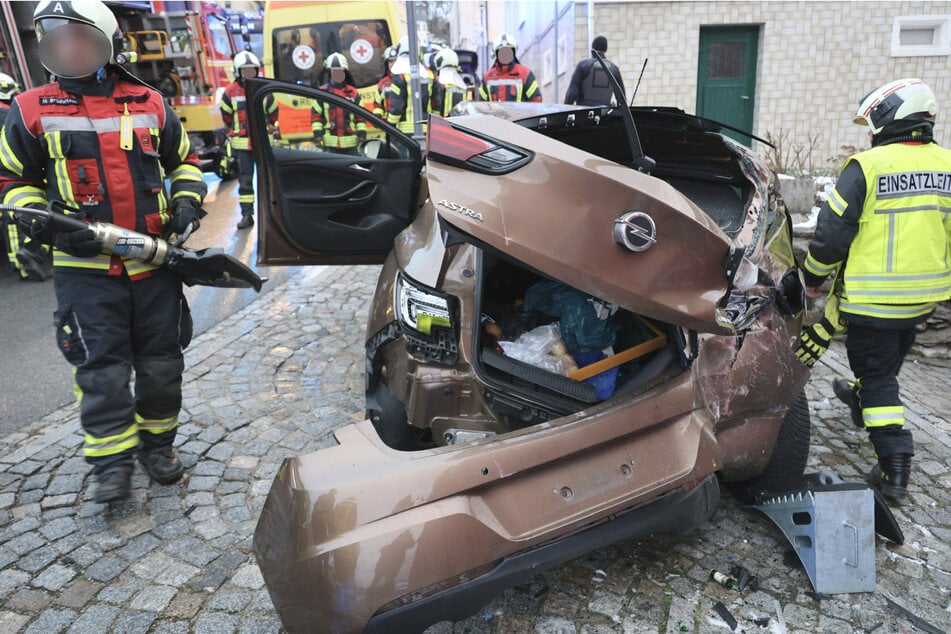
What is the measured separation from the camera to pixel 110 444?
2.84 m

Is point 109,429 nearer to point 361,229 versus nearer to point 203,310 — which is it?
point 361,229

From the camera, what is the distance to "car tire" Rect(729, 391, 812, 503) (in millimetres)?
2688

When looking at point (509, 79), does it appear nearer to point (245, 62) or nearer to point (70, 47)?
point (245, 62)

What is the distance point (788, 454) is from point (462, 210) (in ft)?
6.33

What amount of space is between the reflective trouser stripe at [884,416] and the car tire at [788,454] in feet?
1.56

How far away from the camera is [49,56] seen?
8.59 ft

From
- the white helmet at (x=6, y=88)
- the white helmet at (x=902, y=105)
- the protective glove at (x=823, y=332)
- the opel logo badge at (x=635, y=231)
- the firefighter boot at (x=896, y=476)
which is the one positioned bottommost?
the firefighter boot at (x=896, y=476)

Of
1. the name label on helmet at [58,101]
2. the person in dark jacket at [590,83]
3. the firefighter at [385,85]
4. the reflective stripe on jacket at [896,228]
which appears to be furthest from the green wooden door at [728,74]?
the name label on helmet at [58,101]

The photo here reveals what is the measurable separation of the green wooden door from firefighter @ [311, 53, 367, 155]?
230 inches

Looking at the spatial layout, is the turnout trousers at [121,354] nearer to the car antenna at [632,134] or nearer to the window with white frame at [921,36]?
the car antenna at [632,134]

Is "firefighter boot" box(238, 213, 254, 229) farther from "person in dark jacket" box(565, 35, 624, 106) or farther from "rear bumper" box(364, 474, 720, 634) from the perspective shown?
"rear bumper" box(364, 474, 720, 634)

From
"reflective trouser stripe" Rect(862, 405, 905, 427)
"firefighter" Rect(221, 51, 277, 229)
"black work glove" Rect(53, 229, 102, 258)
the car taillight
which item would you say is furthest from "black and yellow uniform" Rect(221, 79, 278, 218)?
"reflective trouser stripe" Rect(862, 405, 905, 427)

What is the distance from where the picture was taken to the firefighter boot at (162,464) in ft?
9.95

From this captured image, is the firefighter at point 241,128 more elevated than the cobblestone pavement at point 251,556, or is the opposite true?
the firefighter at point 241,128
